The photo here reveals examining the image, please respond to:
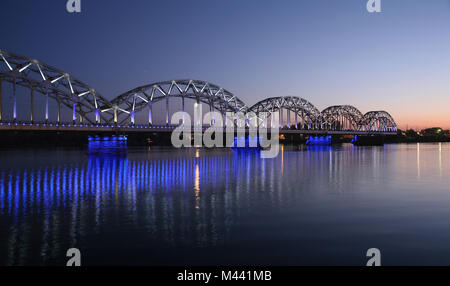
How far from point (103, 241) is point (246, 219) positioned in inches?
177

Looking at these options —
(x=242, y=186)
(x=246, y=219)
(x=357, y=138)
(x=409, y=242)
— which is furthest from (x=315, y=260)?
(x=357, y=138)

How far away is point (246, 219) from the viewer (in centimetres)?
1305

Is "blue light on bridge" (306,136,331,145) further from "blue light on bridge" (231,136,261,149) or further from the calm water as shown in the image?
the calm water

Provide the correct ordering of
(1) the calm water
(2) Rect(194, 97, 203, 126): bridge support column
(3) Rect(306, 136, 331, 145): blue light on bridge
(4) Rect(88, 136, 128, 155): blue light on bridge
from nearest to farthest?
(1) the calm water
(4) Rect(88, 136, 128, 155): blue light on bridge
(2) Rect(194, 97, 203, 126): bridge support column
(3) Rect(306, 136, 331, 145): blue light on bridge

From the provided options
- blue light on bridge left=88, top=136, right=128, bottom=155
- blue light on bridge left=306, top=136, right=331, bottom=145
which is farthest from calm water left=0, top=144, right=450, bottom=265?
blue light on bridge left=306, top=136, right=331, bottom=145

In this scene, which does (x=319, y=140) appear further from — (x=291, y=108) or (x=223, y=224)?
(x=223, y=224)

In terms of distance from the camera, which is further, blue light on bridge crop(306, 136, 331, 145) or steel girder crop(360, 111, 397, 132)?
steel girder crop(360, 111, 397, 132)

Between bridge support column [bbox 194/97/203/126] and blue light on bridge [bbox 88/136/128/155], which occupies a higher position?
bridge support column [bbox 194/97/203/126]

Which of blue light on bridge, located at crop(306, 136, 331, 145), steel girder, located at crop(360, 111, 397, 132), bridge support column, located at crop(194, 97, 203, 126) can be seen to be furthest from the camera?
steel girder, located at crop(360, 111, 397, 132)

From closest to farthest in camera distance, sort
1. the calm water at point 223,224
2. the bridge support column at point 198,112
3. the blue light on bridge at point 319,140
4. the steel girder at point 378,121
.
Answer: the calm water at point 223,224, the bridge support column at point 198,112, the blue light on bridge at point 319,140, the steel girder at point 378,121

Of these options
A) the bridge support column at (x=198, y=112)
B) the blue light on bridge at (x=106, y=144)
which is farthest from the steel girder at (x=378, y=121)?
the blue light on bridge at (x=106, y=144)

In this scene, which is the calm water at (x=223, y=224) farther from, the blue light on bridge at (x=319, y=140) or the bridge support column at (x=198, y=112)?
the blue light on bridge at (x=319, y=140)

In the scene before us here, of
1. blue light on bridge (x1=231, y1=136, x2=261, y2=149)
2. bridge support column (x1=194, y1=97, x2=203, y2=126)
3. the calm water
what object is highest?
bridge support column (x1=194, y1=97, x2=203, y2=126)

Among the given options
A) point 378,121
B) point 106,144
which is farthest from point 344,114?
point 106,144
